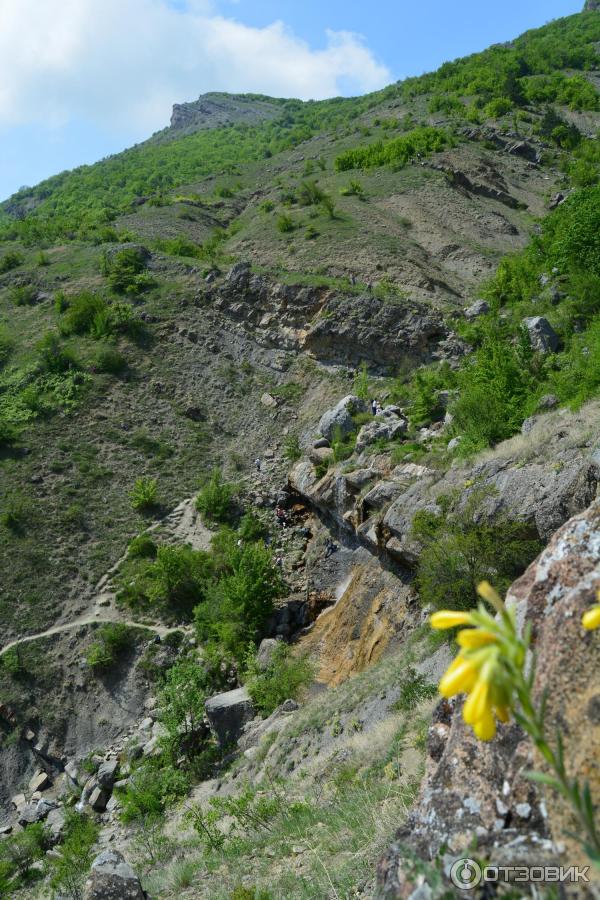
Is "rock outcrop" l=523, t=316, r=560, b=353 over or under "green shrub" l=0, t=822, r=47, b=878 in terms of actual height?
over

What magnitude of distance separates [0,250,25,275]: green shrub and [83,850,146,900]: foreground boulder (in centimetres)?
3901

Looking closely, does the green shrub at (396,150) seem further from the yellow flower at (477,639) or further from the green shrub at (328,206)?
the yellow flower at (477,639)

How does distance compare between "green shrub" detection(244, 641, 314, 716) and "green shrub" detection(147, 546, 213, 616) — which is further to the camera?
"green shrub" detection(147, 546, 213, 616)

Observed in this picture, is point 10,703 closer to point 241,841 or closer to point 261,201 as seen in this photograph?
point 241,841

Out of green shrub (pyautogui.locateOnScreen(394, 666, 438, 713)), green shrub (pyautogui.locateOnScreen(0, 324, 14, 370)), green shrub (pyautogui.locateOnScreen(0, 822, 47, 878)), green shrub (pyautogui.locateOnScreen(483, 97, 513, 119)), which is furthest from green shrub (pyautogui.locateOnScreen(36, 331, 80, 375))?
green shrub (pyautogui.locateOnScreen(483, 97, 513, 119))

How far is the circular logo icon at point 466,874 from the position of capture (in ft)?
7.07

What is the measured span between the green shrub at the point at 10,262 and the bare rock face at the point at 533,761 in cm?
4192

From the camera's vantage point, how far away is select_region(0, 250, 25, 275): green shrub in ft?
125

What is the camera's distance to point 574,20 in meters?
86.2

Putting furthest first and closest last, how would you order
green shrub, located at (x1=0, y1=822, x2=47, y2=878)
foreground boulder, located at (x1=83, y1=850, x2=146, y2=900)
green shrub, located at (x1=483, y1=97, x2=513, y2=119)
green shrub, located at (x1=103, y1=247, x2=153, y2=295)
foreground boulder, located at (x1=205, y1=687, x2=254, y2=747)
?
green shrub, located at (x1=483, y1=97, x2=513, y2=119) → green shrub, located at (x1=103, y1=247, x2=153, y2=295) → foreground boulder, located at (x1=205, y1=687, x2=254, y2=747) → green shrub, located at (x1=0, y1=822, x2=47, y2=878) → foreground boulder, located at (x1=83, y1=850, x2=146, y2=900)

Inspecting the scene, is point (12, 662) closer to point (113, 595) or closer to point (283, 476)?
point (113, 595)

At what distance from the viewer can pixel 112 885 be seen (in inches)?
231

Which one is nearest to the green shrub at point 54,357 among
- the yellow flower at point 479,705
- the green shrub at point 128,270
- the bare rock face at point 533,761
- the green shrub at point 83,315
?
the green shrub at point 83,315

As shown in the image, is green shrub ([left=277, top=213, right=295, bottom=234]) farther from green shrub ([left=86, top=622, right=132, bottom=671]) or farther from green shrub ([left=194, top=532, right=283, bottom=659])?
green shrub ([left=86, top=622, right=132, bottom=671])
